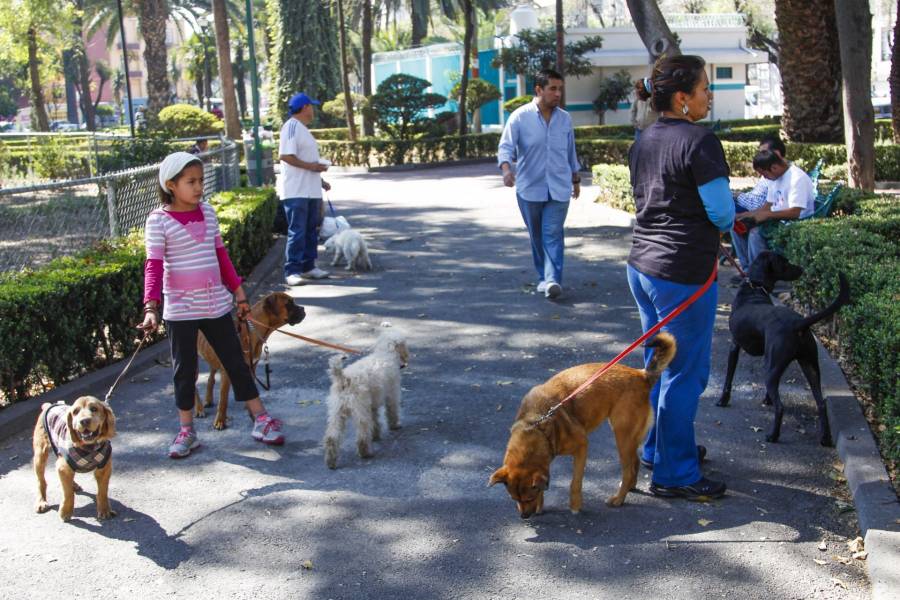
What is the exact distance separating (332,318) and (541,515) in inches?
192

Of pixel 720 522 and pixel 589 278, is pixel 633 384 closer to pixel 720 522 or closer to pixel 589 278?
pixel 720 522

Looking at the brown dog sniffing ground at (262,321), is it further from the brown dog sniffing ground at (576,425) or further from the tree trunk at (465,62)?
the tree trunk at (465,62)

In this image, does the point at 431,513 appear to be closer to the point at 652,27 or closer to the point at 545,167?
the point at 545,167

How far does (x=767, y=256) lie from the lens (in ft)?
20.9

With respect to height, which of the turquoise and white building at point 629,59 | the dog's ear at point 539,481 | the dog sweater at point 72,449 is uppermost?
the turquoise and white building at point 629,59

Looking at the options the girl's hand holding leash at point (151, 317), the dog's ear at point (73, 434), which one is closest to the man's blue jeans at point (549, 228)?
the girl's hand holding leash at point (151, 317)

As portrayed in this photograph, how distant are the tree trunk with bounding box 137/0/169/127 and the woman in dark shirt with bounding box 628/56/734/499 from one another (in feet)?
99.8

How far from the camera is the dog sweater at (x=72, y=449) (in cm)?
462

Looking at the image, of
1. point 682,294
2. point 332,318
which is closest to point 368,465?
point 682,294

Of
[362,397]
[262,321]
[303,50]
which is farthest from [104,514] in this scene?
[303,50]

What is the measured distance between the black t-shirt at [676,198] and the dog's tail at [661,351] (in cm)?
29

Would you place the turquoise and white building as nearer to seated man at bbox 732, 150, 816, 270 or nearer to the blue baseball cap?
the blue baseball cap

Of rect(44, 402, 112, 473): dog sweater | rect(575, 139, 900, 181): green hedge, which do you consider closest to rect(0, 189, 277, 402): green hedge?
rect(44, 402, 112, 473): dog sweater

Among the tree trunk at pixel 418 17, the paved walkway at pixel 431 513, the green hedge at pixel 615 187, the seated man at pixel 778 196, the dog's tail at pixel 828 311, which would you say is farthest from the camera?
the tree trunk at pixel 418 17
